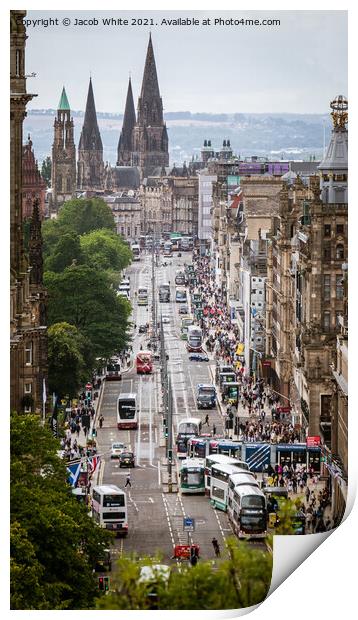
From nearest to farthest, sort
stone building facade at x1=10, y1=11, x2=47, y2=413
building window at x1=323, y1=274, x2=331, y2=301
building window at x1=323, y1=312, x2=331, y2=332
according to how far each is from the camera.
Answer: stone building facade at x1=10, y1=11, x2=47, y2=413 → building window at x1=323, y1=274, x2=331, y2=301 → building window at x1=323, y1=312, x2=331, y2=332

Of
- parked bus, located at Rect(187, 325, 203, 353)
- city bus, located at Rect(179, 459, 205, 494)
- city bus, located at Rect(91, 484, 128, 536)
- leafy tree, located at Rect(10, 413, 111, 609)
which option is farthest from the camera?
parked bus, located at Rect(187, 325, 203, 353)

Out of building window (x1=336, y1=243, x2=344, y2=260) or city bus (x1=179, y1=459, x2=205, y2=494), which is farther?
building window (x1=336, y1=243, x2=344, y2=260)

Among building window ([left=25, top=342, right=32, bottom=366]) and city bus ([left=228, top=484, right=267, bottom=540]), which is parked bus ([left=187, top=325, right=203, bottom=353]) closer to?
building window ([left=25, top=342, right=32, bottom=366])

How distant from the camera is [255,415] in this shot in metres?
133

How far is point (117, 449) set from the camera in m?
119

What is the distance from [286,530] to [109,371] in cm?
8037

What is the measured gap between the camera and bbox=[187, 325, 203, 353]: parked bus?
168m

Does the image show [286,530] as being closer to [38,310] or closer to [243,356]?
[38,310]

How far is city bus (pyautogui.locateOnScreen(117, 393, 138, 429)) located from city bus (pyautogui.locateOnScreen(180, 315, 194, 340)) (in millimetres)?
46765

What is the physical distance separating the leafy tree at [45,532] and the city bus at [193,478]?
845 inches

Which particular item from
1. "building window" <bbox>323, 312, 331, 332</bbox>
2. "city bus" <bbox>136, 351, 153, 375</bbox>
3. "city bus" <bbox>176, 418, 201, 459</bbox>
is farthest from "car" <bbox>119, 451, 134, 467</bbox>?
"city bus" <bbox>136, 351, 153, 375</bbox>

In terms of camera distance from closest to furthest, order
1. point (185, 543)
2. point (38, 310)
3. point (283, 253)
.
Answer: point (185, 543) < point (38, 310) < point (283, 253)

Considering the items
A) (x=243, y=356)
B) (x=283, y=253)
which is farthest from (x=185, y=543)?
(x=243, y=356)

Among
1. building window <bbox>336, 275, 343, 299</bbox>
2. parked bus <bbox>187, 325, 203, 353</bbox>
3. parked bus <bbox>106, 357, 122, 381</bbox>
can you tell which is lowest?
parked bus <bbox>106, 357, 122, 381</bbox>
